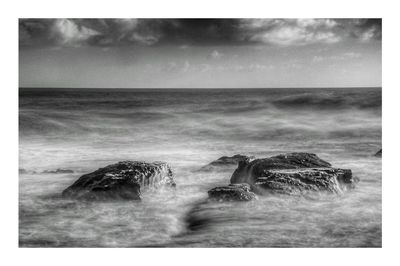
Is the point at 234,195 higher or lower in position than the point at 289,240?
higher

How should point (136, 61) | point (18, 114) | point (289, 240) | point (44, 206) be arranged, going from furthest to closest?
point (136, 61)
point (18, 114)
point (44, 206)
point (289, 240)

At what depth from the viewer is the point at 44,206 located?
6.34 meters

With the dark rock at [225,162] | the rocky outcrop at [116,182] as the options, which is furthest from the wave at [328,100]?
the rocky outcrop at [116,182]

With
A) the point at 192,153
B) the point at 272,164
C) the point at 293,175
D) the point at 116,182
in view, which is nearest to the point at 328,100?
the point at 272,164

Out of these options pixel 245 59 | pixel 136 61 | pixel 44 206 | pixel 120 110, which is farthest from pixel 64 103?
pixel 245 59

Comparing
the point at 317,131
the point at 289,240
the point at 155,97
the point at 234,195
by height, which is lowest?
the point at 289,240

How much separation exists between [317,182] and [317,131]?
57.8 inches

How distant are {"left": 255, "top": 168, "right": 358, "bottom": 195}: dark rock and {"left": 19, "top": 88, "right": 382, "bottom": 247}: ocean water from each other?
0.13 m

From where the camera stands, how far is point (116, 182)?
21.1ft

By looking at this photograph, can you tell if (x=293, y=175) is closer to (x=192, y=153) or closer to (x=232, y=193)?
(x=232, y=193)

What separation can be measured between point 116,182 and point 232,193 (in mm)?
1510

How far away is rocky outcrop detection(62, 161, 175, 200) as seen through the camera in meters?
6.43

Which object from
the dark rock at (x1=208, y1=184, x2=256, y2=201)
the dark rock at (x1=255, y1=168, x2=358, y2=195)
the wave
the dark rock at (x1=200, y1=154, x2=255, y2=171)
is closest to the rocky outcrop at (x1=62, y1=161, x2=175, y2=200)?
Answer: the dark rock at (x1=208, y1=184, x2=256, y2=201)
